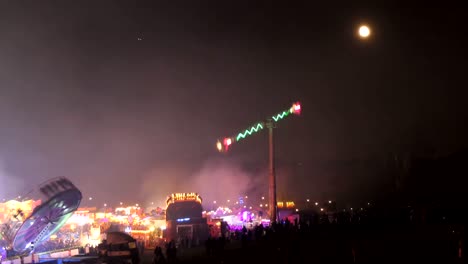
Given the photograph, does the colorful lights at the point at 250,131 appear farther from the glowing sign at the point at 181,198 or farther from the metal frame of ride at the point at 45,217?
the metal frame of ride at the point at 45,217

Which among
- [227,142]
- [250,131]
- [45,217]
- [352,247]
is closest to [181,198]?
[227,142]

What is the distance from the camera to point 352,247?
21.1 m

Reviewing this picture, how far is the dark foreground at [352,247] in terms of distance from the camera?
22.0 metres

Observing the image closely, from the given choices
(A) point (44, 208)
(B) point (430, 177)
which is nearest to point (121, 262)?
(A) point (44, 208)

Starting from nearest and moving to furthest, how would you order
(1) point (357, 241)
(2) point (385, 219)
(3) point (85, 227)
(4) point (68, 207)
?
(1) point (357, 241) → (2) point (385, 219) → (4) point (68, 207) → (3) point (85, 227)

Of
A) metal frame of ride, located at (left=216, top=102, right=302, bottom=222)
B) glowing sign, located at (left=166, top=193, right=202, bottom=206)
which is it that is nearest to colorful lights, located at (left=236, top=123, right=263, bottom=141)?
metal frame of ride, located at (left=216, top=102, right=302, bottom=222)

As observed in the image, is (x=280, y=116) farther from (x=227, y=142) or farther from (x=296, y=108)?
(x=227, y=142)

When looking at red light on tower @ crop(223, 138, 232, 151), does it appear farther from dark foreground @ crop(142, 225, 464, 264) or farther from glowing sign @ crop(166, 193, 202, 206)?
dark foreground @ crop(142, 225, 464, 264)

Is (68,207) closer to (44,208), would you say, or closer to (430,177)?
(44,208)

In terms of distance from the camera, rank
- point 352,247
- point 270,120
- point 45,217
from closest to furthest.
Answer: point 352,247 < point 45,217 < point 270,120

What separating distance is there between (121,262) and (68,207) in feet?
41.3

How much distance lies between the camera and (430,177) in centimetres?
5950

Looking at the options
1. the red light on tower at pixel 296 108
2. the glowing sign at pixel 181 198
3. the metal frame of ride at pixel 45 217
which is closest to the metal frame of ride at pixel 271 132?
A: the red light on tower at pixel 296 108

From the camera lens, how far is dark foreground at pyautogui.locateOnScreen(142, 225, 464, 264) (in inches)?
868
